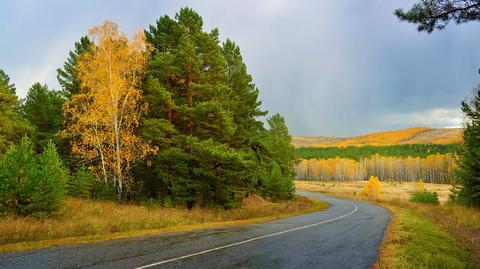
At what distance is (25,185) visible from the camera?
46.8 feet

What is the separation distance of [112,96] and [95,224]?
1000cm

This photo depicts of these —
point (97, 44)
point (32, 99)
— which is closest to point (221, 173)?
point (97, 44)

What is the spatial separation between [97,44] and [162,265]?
1946 centimetres

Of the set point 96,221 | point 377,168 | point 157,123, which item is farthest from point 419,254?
point 377,168

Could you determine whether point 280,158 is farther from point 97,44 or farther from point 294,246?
point 294,246

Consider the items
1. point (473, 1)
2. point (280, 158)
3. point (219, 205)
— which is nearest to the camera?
point (473, 1)

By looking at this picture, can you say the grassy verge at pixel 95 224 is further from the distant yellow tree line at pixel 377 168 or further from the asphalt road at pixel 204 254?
the distant yellow tree line at pixel 377 168

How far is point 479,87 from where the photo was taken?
1495cm

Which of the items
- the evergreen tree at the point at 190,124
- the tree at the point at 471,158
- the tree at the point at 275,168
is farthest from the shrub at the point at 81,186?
the tree at the point at 471,158

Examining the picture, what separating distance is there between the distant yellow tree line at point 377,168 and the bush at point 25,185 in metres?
→ 171

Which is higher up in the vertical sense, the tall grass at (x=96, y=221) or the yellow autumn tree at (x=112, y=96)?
the yellow autumn tree at (x=112, y=96)

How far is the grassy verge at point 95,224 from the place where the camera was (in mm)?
11812

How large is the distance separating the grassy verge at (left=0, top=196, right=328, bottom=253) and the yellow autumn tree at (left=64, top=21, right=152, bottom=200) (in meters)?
4.13

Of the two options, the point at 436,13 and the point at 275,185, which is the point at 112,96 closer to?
the point at 436,13
